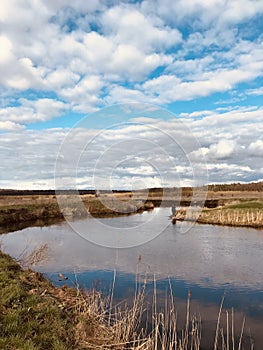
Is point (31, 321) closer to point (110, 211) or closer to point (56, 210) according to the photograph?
point (56, 210)

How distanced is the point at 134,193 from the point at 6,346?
5417cm

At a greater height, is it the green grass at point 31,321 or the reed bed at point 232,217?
the reed bed at point 232,217

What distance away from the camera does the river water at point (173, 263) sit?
11.5 m

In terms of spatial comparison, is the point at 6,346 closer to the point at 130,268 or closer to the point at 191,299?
the point at 191,299

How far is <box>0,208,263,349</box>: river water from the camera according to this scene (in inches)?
454

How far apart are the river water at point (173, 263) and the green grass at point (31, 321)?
2337 mm

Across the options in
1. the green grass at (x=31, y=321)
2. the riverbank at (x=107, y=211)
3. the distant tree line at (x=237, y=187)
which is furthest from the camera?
the distant tree line at (x=237, y=187)

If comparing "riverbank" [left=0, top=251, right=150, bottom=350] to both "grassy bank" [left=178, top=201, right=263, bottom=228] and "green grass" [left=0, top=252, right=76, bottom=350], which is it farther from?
"grassy bank" [left=178, top=201, right=263, bottom=228]

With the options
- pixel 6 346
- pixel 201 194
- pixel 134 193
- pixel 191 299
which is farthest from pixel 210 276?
pixel 134 193

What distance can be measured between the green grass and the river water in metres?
2.34

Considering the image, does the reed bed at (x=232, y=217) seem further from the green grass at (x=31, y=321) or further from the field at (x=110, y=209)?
the green grass at (x=31, y=321)

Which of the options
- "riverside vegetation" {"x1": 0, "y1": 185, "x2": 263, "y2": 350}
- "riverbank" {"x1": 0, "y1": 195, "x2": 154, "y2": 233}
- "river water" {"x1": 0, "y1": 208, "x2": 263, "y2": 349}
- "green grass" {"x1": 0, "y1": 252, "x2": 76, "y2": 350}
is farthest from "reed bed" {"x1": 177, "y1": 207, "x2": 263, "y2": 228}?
"green grass" {"x1": 0, "y1": 252, "x2": 76, "y2": 350}

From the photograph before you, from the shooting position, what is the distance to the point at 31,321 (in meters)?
6.86

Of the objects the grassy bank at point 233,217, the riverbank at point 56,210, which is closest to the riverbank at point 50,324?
the grassy bank at point 233,217
